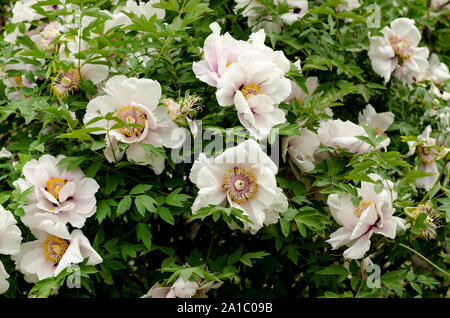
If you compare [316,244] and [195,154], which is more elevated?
[195,154]

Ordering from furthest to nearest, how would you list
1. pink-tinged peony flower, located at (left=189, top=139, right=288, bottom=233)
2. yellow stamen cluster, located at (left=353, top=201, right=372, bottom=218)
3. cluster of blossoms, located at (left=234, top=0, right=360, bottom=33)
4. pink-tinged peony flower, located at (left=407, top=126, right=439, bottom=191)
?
pink-tinged peony flower, located at (left=407, top=126, right=439, bottom=191) → cluster of blossoms, located at (left=234, top=0, right=360, bottom=33) → yellow stamen cluster, located at (left=353, top=201, right=372, bottom=218) → pink-tinged peony flower, located at (left=189, top=139, right=288, bottom=233)

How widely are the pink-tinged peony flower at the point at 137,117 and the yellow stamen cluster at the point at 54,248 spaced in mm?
258

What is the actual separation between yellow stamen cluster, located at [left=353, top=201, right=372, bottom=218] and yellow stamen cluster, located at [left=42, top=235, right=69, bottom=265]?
778 millimetres

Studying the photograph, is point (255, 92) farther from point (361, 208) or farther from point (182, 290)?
point (182, 290)

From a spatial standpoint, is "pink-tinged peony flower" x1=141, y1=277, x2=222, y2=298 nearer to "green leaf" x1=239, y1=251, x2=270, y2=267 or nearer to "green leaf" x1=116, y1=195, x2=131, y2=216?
"green leaf" x1=239, y1=251, x2=270, y2=267

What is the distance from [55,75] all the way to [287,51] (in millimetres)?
720

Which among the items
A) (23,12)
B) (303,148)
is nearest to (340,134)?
(303,148)

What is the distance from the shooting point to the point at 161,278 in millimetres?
1680

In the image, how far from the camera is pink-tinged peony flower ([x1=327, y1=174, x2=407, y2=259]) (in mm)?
1560

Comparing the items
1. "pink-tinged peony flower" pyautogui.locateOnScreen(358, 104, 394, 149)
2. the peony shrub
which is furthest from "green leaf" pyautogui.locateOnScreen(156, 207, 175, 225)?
"pink-tinged peony flower" pyautogui.locateOnScreen(358, 104, 394, 149)

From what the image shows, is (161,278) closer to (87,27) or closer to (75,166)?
(75,166)

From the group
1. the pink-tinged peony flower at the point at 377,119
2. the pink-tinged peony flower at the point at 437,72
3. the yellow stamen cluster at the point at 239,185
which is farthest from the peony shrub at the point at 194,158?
the pink-tinged peony flower at the point at 437,72

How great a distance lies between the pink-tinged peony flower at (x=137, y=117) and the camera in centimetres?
154
